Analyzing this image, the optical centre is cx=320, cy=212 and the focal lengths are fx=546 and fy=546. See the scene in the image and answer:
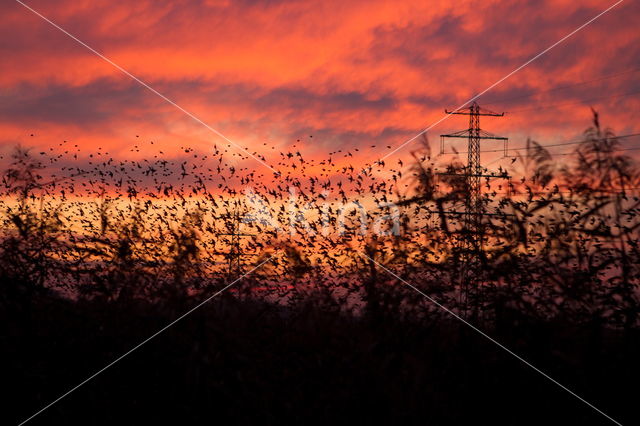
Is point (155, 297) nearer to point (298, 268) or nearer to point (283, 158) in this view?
point (298, 268)

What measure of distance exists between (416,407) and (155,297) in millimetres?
4229

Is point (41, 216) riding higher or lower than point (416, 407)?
higher

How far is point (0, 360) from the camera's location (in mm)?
6246

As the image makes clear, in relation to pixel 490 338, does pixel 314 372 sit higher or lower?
lower

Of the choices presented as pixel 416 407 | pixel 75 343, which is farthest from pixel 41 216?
pixel 416 407

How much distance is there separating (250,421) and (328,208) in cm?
449

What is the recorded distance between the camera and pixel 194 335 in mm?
6293

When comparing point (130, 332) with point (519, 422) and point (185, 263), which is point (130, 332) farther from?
point (519, 422)

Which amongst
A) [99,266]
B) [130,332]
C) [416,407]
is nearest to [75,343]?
[130,332]

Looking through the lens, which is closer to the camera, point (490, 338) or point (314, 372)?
point (314, 372)

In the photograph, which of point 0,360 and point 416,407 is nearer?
point 416,407

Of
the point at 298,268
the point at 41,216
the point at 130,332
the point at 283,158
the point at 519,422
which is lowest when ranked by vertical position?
the point at 519,422

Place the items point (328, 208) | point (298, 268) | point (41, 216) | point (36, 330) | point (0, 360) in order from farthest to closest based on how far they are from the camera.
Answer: point (41, 216) < point (328, 208) < point (298, 268) < point (36, 330) < point (0, 360)

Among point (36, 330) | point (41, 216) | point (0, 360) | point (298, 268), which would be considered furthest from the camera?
point (41, 216)
